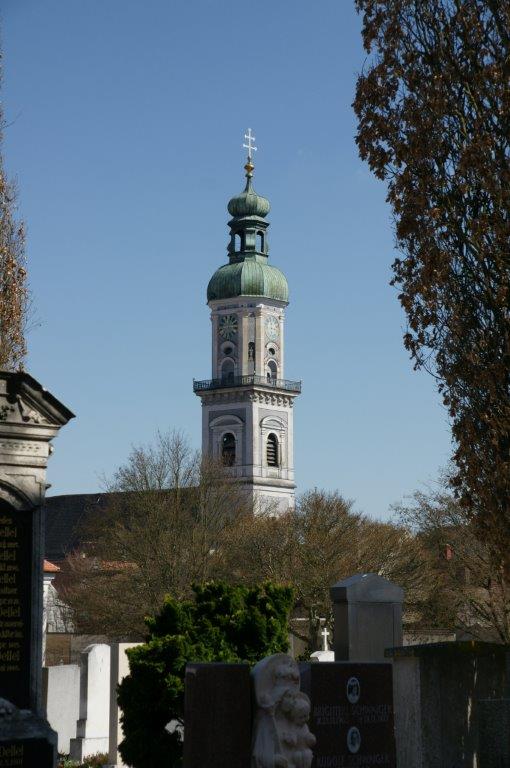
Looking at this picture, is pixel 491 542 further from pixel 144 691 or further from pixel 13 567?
pixel 13 567

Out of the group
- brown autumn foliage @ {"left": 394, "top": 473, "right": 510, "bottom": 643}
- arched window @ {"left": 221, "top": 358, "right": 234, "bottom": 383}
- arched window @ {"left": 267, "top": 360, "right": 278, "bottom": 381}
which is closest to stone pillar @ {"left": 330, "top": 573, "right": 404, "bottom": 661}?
brown autumn foliage @ {"left": 394, "top": 473, "right": 510, "bottom": 643}

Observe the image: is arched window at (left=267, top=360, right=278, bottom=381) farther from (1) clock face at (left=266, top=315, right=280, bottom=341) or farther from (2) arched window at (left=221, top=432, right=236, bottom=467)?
(2) arched window at (left=221, top=432, right=236, bottom=467)

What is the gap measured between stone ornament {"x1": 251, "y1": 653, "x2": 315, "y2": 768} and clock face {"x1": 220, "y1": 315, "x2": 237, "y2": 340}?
349 ft

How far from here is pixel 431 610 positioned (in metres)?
50.3

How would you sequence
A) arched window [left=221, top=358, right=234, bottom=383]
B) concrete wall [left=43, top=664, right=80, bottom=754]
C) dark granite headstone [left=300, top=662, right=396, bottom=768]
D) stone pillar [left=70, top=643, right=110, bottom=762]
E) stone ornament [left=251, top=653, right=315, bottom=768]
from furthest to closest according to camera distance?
arched window [left=221, top=358, right=234, bottom=383], concrete wall [left=43, top=664, right=80, bottom=754], stone pillar [left=70, top=643, right=110, bottom=762], dark granite headstone [left=300, top=662, right=396, bottom=768], stone ornament [left=251, top=653, right=315, bottom=768]

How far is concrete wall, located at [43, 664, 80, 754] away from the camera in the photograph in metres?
23.5

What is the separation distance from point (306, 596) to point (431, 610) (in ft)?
15.6

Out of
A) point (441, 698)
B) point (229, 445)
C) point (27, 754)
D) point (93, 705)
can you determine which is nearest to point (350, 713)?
point (441, 698)

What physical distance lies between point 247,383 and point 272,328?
23.4 ft

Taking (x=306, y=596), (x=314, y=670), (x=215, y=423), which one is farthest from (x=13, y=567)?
(x=215, y=423)

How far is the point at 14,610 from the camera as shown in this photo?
42.8 ft

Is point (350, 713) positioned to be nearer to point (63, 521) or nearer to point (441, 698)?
point (441, 698)

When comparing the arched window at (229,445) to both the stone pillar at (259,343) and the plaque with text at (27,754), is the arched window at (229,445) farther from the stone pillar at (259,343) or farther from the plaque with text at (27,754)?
the plaque with text at (27,754)

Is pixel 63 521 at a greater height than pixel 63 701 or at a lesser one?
greater
